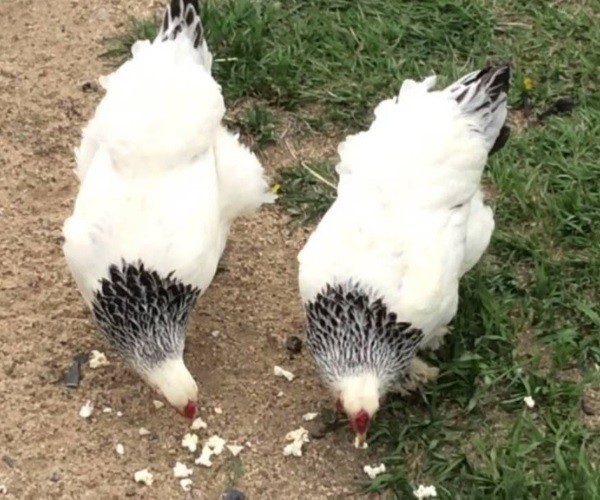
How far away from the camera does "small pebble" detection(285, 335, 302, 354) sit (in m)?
4.67

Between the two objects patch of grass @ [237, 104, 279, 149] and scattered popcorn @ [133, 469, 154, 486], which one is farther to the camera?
patch of grass @ [237, 104, 279, 149]

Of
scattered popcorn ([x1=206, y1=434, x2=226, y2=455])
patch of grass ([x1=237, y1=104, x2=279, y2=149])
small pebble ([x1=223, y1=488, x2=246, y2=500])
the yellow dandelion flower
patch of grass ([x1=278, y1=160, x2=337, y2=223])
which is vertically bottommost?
small pebble ([x1=223, y1=488, x2=246, y2=500])

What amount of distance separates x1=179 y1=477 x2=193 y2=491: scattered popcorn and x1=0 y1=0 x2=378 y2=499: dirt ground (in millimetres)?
23

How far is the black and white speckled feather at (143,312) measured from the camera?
4129 mm

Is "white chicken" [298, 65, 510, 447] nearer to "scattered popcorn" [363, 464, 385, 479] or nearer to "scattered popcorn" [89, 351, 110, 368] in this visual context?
"scattered popcorn" [363, 464, 385, 479]

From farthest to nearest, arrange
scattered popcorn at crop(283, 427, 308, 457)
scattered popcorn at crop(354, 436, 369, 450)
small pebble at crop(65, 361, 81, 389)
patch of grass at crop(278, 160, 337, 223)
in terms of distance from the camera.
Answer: patch of grass at crop(278, 160, 337, 223) < small pebble at crop(65, 361, 81, 389) < scattered popcorn at crop(283, 427, 308, 457) < scattered popcorn at crop(354, 436, 369, 450)

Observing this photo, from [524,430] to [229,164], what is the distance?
4.98 feet

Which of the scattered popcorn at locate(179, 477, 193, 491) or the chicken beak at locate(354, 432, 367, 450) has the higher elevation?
the chicken beak at locate(354, 432, 367, 450)

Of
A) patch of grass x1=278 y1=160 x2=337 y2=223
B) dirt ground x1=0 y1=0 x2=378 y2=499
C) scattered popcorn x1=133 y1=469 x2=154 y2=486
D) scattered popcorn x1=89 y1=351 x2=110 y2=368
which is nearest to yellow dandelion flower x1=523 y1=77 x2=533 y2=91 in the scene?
patch of grass x1=278 y1=160 x2=337 y2=223

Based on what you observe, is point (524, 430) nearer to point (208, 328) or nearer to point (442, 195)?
point (442, 195)

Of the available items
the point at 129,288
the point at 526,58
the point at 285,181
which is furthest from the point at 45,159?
the point at 526,58

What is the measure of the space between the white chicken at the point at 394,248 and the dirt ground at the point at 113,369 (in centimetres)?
38

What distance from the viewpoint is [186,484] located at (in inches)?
166

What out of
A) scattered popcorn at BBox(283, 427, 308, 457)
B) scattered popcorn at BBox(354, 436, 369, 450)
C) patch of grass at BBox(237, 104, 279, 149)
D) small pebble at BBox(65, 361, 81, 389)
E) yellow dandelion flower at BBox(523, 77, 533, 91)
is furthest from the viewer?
yellow dandelion flower at BBox(523, 77, 533, 91)
